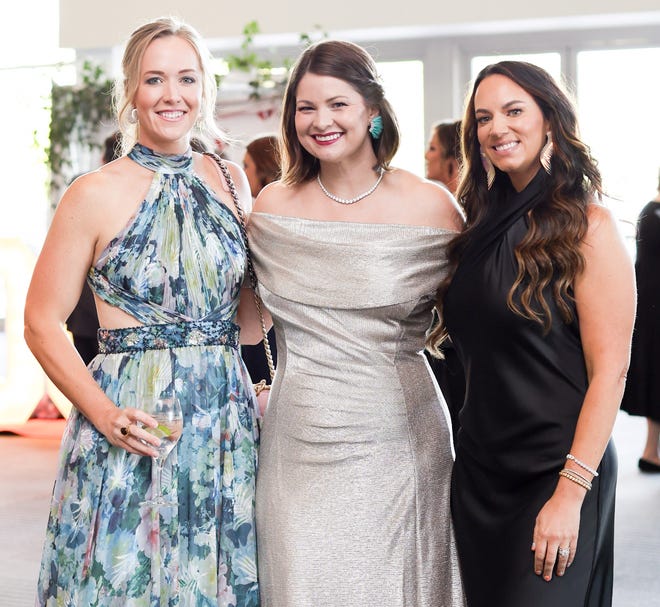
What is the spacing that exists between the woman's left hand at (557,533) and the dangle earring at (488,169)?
77 cm

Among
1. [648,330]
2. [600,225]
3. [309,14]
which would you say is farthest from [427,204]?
[309,14]

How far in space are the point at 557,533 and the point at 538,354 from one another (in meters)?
0.38

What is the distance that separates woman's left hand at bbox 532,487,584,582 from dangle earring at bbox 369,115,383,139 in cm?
99

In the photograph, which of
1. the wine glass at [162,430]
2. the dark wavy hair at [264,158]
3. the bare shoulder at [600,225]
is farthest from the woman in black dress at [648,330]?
the wine glass at [162,430]

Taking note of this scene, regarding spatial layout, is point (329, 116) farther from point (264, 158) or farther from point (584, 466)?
point (264, 158)

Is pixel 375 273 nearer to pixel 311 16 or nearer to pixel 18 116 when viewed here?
pixel 311 16

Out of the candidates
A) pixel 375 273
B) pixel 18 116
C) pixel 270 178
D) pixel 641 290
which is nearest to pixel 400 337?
pixel 375 273

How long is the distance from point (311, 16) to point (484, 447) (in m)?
7.68

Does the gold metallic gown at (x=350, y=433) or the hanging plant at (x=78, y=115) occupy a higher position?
the hanging plant at (x=78, y=115)

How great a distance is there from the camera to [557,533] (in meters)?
2.20

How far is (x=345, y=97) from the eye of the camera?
8.26 ft

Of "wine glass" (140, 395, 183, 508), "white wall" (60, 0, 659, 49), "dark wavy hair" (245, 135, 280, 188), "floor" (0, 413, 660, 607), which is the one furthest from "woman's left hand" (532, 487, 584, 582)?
"white wall" (60, 0, 659, 49)

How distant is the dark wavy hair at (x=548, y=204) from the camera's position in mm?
2201

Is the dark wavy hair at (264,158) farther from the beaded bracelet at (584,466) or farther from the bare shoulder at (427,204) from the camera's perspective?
the beaded bracelet at (584,466)
